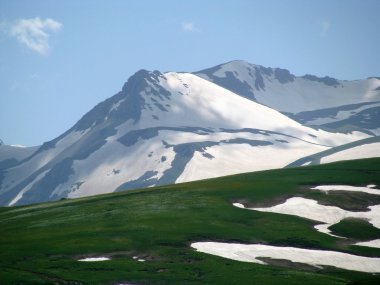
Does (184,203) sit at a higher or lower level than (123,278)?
higher

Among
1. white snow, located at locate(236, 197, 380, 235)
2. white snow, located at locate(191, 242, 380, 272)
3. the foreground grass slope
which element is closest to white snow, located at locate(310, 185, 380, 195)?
the foreground grass slope

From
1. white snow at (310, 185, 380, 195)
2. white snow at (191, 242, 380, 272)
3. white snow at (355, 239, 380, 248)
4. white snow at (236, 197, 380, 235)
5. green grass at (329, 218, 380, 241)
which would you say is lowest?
white snow at (191, 242, 380, 272)

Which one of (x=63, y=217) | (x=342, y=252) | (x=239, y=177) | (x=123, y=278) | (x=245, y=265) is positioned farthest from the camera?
(x=239, y=177)

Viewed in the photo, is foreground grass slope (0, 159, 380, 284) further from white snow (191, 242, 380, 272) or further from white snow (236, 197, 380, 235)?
white snow (236, 197, 380, 235)

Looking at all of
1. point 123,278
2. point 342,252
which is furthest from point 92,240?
point 342,252

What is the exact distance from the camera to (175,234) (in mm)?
75375

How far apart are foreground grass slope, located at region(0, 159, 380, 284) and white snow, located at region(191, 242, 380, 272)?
207 cm

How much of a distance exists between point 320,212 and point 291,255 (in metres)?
23.0

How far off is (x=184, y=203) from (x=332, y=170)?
37787 millimetres

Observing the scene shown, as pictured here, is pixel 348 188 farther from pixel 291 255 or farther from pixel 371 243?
pixel 291 255

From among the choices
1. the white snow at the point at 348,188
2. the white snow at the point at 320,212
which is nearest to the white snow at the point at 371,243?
the white snow at the point at 320,212

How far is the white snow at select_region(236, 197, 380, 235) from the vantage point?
87000 millimetres

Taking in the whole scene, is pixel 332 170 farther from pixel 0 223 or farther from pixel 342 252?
pixel 0 223

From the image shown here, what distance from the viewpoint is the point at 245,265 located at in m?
62.4
